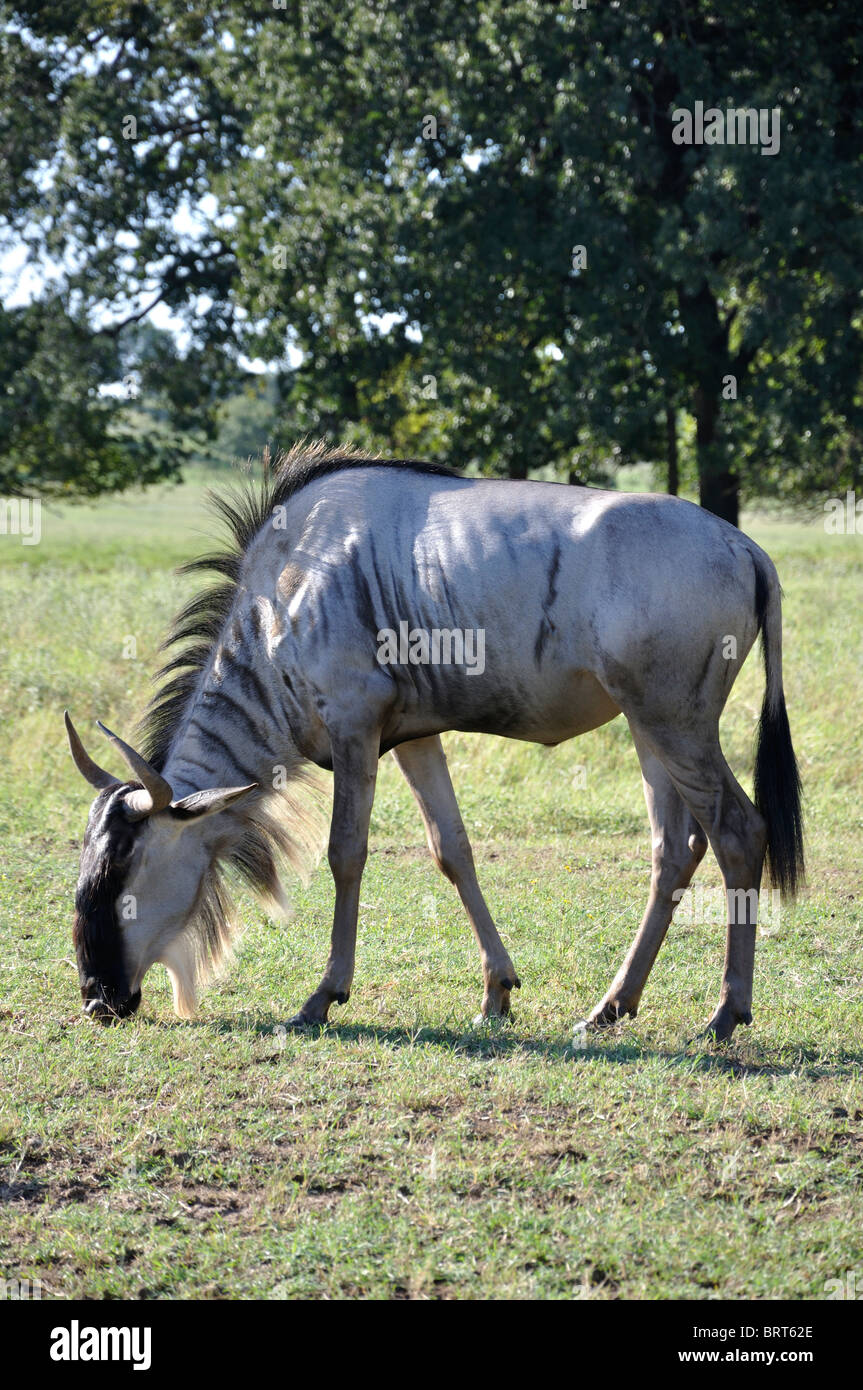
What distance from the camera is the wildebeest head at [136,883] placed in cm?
536

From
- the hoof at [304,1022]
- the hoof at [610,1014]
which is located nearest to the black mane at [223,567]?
the hoof at [304,1022]

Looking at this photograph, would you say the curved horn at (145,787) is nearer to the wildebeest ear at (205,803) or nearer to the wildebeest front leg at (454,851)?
the wildebeest ear at (205,803)

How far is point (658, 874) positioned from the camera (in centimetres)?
568

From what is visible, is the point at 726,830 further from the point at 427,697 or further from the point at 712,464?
the point at 712,464

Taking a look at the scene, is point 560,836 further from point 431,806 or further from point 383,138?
point 383,138

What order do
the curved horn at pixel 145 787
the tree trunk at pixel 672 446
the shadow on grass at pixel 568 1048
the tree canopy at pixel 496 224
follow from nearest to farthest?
the shadow on grass at pixel 568 1048, the curved horn at pixel 145 787, the tree canopy at pixel 496 224, the tree trunk at pixel 672 446

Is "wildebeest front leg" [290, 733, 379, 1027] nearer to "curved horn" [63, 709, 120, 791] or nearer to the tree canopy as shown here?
"curved horn" [63, 709, 120, 791]

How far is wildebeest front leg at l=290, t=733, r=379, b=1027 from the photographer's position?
5.57 meters

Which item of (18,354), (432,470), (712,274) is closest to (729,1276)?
(432,470)

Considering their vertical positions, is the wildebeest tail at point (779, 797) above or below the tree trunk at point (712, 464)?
below

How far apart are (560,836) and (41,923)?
371 cm

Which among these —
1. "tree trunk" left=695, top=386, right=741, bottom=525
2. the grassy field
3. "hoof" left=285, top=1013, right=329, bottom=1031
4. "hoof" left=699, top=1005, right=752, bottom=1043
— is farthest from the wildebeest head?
"tree trunk" left=695, top=386, right=741, bottom=525

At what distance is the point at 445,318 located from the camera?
19359 millimetres

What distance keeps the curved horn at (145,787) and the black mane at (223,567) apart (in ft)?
1.98
